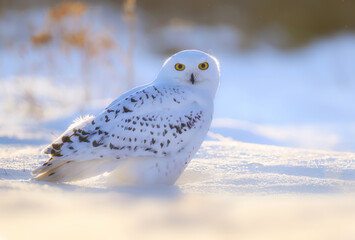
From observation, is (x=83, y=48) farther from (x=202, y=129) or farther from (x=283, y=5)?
(x=283, y=5)

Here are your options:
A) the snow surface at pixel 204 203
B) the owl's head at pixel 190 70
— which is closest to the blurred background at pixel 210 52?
the snow surface at pixel 204 203

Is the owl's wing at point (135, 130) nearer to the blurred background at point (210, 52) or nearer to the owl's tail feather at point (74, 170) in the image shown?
the owl's tail feather at point (74, 170)

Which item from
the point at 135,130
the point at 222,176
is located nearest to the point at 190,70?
the point at 135,130

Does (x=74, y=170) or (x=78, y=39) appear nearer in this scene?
(x=74, y=170)

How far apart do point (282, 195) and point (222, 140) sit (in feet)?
6.44

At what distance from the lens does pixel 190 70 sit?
3.68 m

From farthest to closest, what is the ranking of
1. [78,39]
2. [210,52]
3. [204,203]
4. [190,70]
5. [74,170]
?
1. [78,39]
2. [210,52]
3. [190,70]
4. [74,170]
5. [204,203]

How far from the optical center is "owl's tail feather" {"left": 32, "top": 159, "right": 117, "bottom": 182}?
338cm

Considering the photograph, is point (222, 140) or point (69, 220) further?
point (222, 140)

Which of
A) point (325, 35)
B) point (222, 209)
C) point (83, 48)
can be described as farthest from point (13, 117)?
point (325, 35)

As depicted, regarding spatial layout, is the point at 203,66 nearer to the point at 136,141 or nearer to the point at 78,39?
the point at 136,141

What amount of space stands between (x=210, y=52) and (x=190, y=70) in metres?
1.84

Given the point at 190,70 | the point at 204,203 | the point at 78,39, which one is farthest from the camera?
the point at 78,39

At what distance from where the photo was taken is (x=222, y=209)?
2619 mm
